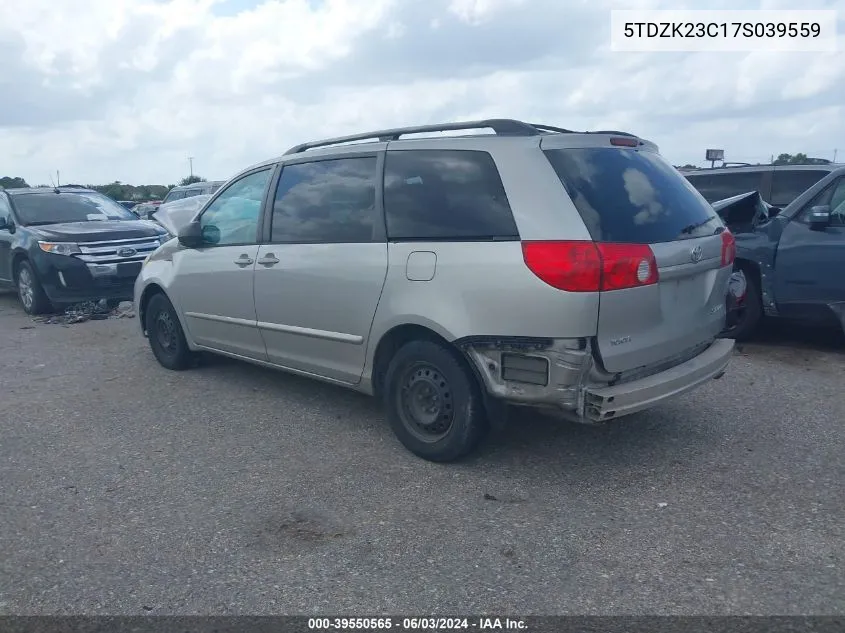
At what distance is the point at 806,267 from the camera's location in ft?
21.7

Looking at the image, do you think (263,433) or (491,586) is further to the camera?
(263,433)

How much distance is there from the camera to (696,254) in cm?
420

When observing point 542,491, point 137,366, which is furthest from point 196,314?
point 542,491

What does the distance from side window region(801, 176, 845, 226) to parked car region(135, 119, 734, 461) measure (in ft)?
8.16

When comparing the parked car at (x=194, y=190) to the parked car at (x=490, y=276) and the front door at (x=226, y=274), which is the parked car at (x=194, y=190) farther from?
the parked car at (x=490, y=276)

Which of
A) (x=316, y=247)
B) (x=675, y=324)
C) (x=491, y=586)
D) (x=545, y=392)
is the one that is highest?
(x=316, y=247)

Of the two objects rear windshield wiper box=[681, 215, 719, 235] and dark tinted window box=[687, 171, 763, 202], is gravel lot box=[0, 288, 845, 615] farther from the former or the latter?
dark tinted window box=[687, 171, 763, 202]

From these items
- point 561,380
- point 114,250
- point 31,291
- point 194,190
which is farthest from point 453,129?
point 194,190

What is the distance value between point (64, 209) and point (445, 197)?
8.38 metres

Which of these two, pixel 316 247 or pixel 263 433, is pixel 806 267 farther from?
pixel 263 433

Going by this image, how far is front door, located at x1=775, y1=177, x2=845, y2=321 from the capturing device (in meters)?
6.43

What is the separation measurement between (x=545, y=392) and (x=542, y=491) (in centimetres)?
59

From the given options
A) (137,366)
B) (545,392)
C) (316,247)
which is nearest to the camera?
(545,392)

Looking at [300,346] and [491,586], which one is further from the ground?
[300,346]
